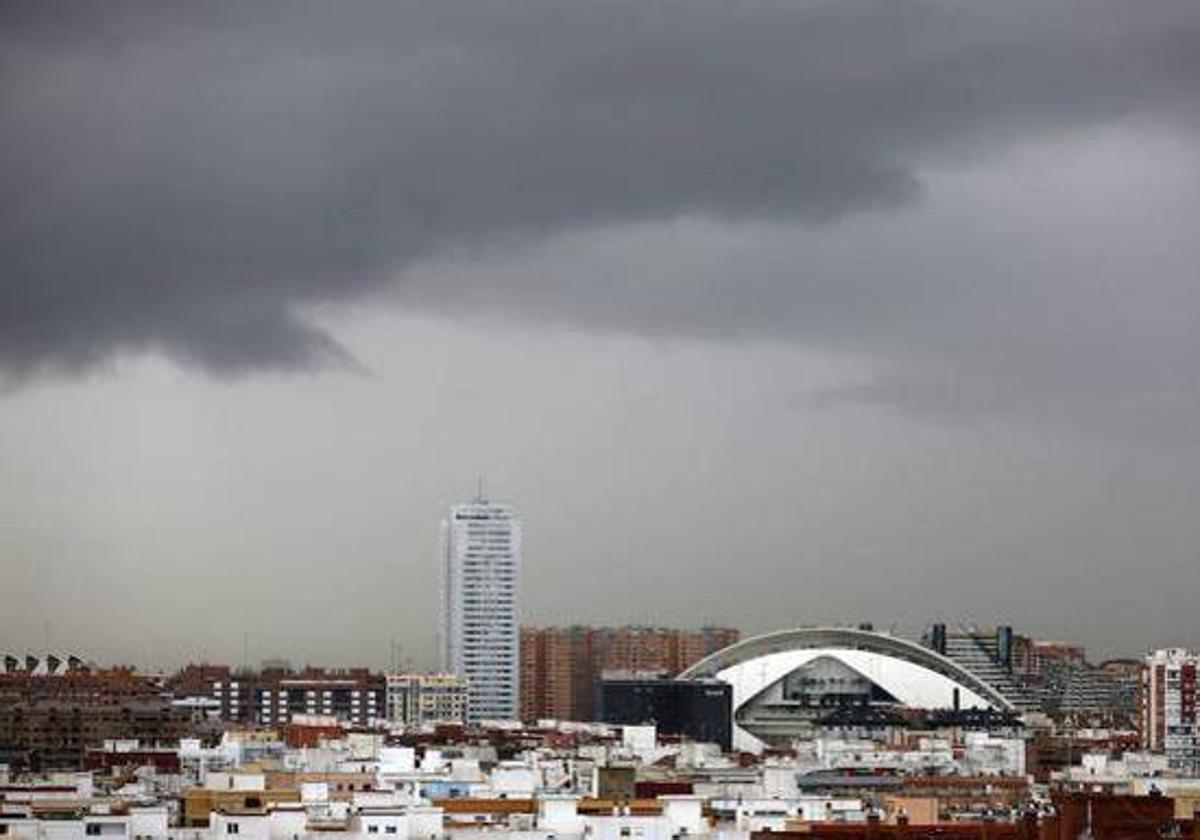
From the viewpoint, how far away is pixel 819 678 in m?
82.6

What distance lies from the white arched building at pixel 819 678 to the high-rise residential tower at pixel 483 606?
10.9m

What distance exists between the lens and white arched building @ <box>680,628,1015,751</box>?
82.3 meters

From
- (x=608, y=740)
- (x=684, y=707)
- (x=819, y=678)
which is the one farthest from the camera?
(x=819, y=678)

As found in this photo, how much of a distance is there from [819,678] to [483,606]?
17152 millimetres

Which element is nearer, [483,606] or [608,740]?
[608,740]

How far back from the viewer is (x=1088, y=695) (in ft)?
326

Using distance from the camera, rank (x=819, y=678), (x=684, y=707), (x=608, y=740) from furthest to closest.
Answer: (x=819, y=678), (x=684, y=707), (x=608, y=740)

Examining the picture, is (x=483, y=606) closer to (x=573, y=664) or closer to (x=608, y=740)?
(x=573, y=664)

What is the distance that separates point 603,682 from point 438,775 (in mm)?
40455

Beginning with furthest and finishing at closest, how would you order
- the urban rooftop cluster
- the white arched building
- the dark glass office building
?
1. the white arched building
2. the dark glass office building
3. the urban rooftop cluster

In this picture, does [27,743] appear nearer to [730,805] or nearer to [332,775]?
[332,775]

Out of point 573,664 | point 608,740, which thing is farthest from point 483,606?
point 608,740

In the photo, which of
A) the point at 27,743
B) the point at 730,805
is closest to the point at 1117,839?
the point at 730,805

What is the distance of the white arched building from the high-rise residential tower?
1095 centimetres
